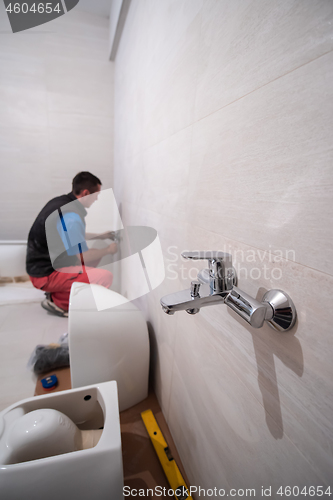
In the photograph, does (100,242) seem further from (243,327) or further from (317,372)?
(317,372)

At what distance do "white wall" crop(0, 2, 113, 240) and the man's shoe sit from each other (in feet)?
2.54

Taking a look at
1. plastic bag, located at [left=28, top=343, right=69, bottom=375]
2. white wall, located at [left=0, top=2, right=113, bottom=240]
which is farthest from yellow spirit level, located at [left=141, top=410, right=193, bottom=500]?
white wall, located at [left=0, top=2, right=113, bottom=240]

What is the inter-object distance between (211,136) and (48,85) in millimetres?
2073

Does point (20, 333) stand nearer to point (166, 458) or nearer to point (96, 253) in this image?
point (96, 253)

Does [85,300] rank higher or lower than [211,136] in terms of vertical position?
lower

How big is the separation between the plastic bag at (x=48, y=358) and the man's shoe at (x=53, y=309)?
435 millimetres

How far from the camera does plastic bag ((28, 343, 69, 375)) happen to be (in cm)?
123

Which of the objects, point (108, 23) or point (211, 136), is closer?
point (211, 136)

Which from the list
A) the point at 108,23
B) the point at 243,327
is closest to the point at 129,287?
the point at 243,327

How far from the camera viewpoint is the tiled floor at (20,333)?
115 cm

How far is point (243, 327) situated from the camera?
494 mm

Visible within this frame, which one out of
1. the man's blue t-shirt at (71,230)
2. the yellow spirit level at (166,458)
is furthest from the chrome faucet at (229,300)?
the man's blue t-shirt at (71,230)

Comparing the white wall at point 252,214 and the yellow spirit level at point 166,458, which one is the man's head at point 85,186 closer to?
the white wall at point 252,214

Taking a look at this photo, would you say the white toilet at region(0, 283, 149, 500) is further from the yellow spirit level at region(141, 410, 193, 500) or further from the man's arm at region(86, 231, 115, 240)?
the man's arm at region(86, 231, 115, 240)
